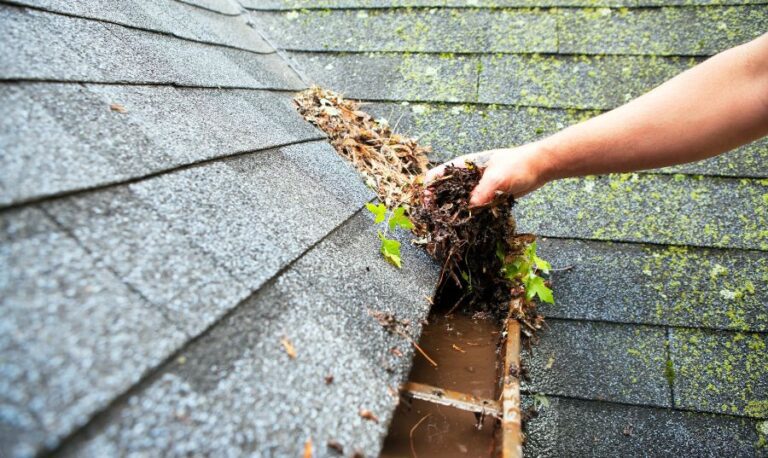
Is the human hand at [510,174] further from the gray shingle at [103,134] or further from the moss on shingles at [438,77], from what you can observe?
the moss on shingles at [438,77]

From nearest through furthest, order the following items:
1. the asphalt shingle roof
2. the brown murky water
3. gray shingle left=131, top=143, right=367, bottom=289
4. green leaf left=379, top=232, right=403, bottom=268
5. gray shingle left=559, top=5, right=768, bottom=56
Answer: the asphalt shingle roof
gray shingle left=131, top=143, right=367, bottom=289
the brown murky water
green leaf left=379, top=232, right=403, bottom=268
gray shingle left=559, top=5, right=768, bottom=56

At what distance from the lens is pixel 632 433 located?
1466mm

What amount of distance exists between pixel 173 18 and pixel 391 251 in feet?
4.35

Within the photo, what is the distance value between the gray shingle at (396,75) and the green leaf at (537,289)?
104 cm

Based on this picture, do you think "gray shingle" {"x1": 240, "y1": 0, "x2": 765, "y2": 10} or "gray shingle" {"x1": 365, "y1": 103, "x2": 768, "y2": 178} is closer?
"gray shingle" {"x1": 365, "y1": 103, "x2": 768, "y2": 178}

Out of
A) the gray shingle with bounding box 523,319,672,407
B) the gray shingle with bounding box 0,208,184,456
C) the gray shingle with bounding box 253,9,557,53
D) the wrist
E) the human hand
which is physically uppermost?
the gray shingle with bounding box 253,9,557,53

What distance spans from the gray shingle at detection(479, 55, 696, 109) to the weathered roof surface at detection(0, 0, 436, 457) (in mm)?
1211

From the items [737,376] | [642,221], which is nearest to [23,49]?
[642,221]

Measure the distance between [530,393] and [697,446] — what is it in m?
0.51

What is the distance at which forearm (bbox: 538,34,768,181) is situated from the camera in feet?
4.17

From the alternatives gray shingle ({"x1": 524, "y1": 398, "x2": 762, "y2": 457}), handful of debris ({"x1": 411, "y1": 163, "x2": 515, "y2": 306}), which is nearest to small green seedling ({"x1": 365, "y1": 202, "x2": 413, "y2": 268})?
handful of debris ({"x1": 411, "y1": 163, "x2": 515, "y2": 306})

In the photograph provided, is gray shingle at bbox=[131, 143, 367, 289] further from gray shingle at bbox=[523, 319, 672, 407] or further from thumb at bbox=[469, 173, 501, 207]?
gray shingle at bbox=[523, 319, 672, 407]

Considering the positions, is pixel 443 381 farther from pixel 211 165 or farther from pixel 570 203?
pixel 570 203

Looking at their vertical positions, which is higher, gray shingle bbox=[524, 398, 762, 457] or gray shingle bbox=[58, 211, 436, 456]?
gray shingle bbox=[524, 398, 762, 457]
